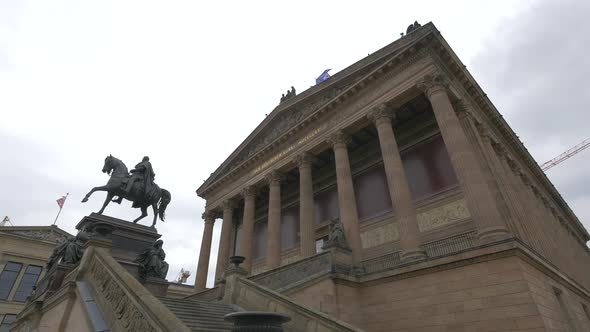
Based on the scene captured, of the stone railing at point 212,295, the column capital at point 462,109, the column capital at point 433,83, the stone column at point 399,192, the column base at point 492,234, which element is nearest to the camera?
the column base at point 492,234

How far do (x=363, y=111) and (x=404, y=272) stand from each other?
9.22 meters

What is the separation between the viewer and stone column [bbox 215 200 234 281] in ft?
81.6

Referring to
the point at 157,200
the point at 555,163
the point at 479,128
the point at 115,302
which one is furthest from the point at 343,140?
the point at 555,163

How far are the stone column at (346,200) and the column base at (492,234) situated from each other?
4897 millimetres

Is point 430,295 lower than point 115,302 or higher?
higher

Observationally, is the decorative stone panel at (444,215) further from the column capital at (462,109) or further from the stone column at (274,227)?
the stone column at (274,227)

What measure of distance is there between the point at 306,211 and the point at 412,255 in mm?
7298

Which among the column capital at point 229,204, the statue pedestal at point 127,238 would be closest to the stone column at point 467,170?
the statue pedestal at point 127,238

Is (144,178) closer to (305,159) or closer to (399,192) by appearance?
(399,192)

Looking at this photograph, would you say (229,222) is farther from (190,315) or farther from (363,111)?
(190,315)

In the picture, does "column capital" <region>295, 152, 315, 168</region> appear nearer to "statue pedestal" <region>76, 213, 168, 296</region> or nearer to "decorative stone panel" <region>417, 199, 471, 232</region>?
"decorative stone panel" <region>417, 199, 471, 232</region>

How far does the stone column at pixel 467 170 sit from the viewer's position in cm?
1136

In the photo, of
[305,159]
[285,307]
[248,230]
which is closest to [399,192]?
[305,159]

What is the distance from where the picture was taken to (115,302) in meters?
6.54
